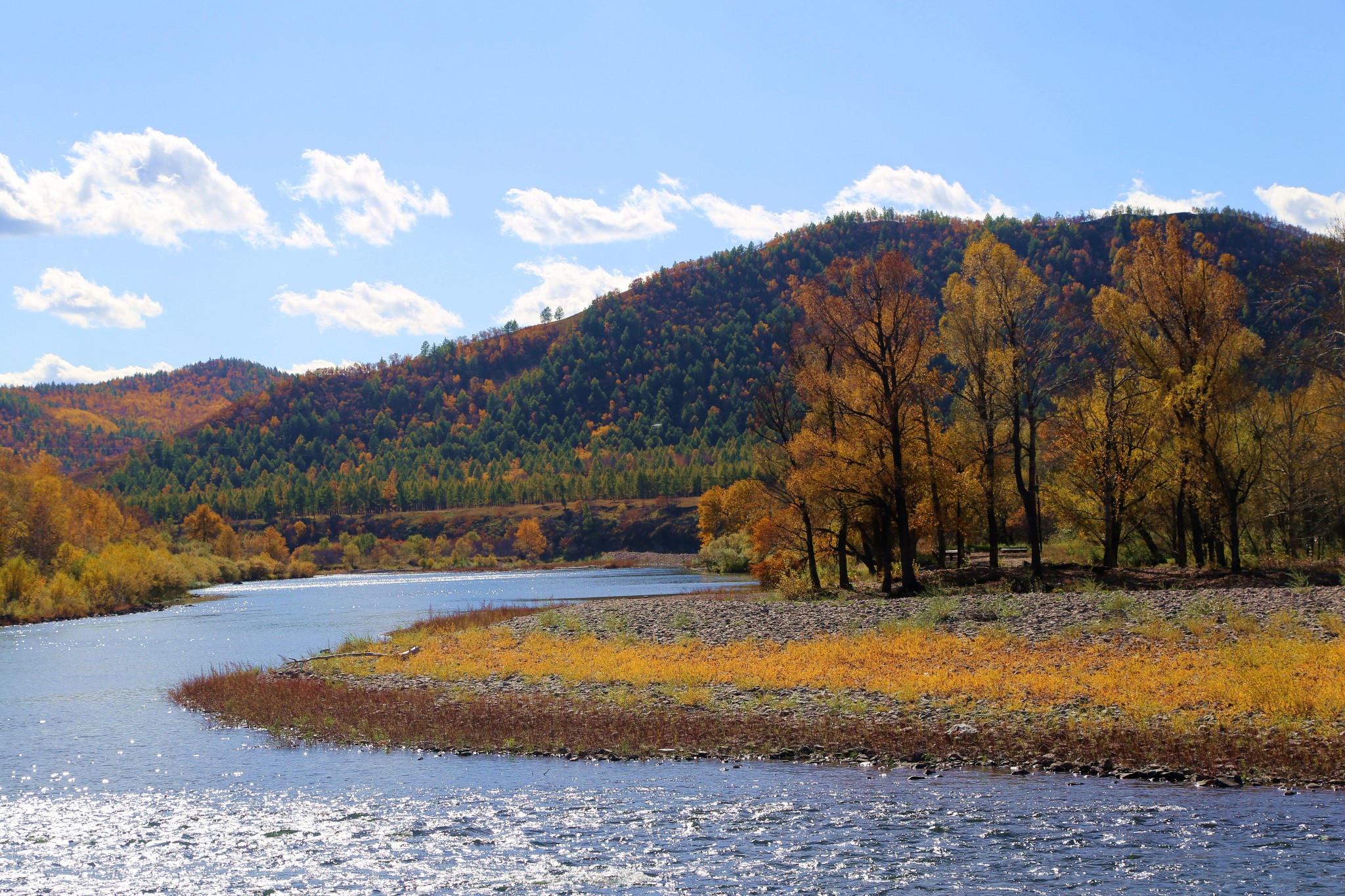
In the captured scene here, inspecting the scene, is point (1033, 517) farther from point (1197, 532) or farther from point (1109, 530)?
point (1197, 532)

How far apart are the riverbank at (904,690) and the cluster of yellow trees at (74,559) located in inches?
1843

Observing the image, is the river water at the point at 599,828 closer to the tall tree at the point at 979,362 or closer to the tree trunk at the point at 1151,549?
the tall tree at the point at 979,362

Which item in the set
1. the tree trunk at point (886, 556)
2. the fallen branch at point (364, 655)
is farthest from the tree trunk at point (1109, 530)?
the fallen branch at point (364, 655)

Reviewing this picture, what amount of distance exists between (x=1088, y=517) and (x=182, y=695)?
1694 inches

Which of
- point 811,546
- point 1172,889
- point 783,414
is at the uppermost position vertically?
point 783,414

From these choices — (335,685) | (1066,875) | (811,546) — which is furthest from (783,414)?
(1066,875)

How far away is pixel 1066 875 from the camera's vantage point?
13125 millimetres

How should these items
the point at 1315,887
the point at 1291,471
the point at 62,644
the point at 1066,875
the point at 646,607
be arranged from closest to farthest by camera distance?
1. the point at 1315,887
2. the point at 1066,875
3. the point at 1291,471
4. the point at 646,607
5. the point at 62,644

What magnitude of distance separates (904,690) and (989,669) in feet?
10.7

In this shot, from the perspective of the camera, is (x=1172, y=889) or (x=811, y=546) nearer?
(x=1172, y=889)

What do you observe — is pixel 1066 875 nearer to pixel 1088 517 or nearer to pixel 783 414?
pixel 783 414

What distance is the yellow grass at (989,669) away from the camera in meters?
20.9

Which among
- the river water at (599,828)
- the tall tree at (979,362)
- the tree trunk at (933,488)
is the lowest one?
the river water at (599,828)

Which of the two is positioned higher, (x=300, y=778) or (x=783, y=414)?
(x=783, y=414)
